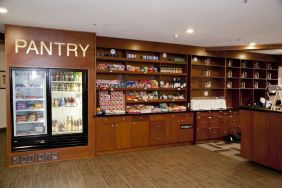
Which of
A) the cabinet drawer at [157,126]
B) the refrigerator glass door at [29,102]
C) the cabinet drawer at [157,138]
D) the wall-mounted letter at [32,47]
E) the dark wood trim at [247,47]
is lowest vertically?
the cabinet drawer at [157,138]

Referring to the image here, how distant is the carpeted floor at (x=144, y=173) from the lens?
3648mm

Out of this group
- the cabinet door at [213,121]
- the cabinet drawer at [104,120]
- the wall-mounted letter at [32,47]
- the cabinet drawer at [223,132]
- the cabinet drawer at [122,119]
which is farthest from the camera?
the cabinet drawer at [223,132]

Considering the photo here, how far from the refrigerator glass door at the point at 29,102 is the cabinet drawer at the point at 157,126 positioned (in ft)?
8.25

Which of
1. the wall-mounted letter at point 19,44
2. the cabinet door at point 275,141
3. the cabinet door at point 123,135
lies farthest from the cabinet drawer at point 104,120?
the cabinet door at point 275,141

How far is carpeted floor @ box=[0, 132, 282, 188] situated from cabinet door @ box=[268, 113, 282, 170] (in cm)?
21

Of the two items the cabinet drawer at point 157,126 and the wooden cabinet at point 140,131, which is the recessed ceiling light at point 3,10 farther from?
the cabinet drawer at point 157,126

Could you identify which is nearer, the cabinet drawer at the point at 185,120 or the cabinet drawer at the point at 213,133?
the cabinet drawer at the point at 185,120

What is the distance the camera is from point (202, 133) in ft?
20.5

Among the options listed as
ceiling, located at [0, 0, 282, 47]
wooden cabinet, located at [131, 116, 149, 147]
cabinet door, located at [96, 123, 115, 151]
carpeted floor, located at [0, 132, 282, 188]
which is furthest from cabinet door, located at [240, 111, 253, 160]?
cabinet door, located at [96, 123, 115, 151]

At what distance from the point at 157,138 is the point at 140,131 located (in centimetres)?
53

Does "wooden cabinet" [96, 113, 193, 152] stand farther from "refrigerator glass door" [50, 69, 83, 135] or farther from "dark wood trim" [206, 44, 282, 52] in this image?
"dark wood trim" [206, 44, 282, 52]

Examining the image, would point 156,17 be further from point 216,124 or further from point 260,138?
point 216,124

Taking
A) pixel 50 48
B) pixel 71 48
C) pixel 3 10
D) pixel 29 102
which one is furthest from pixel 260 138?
pixel 3 10

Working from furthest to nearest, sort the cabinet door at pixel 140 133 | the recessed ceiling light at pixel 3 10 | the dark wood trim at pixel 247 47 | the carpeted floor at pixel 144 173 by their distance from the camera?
the dark wood trim at pixel 247 47
the cabinet door at pixel 140 133
the carpeted floor at pixel 144 173
the recessed ceiling light at pixel 3 10
